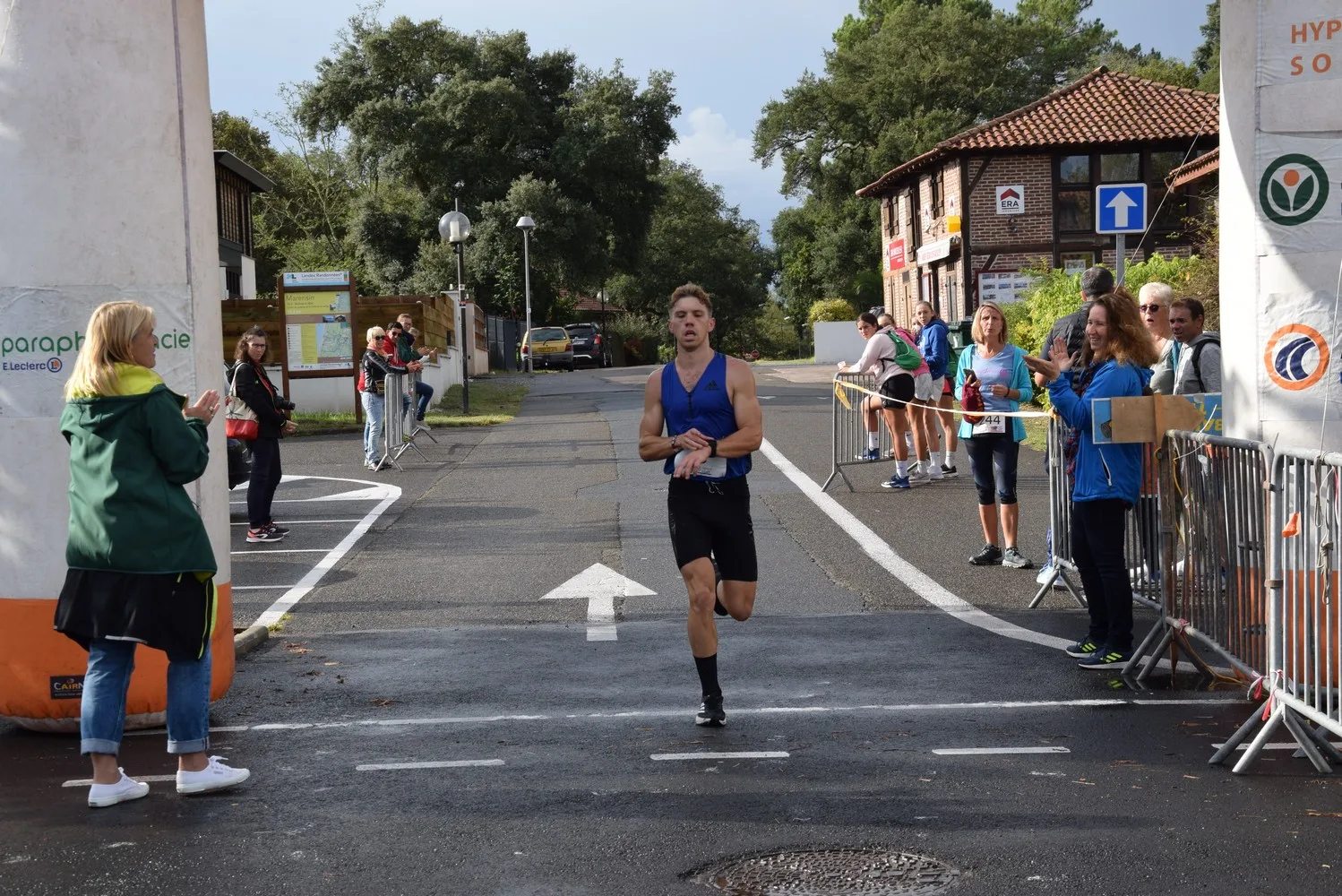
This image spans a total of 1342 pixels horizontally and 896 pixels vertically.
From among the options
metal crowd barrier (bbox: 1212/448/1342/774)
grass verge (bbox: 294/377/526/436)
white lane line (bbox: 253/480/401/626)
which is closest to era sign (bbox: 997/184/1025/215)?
grass verge (bbox: 294/377/526/436)

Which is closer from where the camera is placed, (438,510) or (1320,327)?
(1320,327)

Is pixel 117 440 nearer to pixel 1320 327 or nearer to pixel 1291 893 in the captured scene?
pixel 1291 893

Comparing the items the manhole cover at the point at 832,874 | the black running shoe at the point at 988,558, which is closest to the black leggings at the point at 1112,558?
the manhole cover at the point at 832,874

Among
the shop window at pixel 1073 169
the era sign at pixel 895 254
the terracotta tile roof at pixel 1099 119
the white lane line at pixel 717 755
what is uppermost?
the terracotta tile roof at pixel 1099 119

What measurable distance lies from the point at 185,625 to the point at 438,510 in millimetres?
9532

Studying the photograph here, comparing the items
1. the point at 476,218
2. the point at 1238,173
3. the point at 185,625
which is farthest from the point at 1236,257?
the point at 476,218

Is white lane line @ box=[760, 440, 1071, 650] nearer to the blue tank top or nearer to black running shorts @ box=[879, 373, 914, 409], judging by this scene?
black running shorts @ box=[879, 373, 914, 409]

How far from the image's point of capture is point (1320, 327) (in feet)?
23.2

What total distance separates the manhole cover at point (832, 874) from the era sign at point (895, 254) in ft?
178

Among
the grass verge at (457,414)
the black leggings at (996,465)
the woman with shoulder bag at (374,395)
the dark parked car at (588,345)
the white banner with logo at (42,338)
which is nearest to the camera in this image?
the white banner with logo at (42,338)

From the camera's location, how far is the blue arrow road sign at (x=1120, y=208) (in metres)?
14.8

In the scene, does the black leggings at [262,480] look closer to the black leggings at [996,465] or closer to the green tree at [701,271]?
the black leggings at [996,465]

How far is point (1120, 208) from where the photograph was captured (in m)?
14.8

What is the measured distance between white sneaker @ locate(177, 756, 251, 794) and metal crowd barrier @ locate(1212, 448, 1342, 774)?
3.70m
